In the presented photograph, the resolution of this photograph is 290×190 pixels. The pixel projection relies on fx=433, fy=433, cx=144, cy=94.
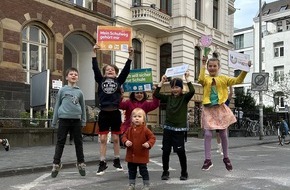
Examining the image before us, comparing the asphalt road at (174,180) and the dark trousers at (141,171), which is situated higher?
the dark trousers at (141,171)

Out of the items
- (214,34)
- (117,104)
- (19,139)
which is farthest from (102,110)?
(214,34)

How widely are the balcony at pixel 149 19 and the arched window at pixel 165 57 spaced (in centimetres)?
165

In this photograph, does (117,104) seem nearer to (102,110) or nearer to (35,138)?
(102,110)

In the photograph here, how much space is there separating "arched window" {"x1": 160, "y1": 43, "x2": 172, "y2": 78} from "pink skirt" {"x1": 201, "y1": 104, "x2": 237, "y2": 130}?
21096 mm

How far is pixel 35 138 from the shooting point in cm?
1463

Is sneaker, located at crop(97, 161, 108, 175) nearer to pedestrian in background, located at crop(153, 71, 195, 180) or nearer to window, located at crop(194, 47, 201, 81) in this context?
pedestrian in background, located at crop(153, 71, 195, 180)

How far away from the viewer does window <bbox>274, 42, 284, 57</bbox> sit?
61.8 meters

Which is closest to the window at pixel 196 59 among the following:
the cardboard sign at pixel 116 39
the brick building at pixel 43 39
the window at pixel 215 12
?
the window at pixel 215 12

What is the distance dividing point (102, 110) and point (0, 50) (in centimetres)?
1217

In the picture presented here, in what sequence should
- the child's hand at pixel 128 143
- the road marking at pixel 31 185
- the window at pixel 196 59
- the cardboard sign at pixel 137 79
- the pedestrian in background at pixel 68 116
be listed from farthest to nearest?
the window at pixel 196 59
the cardboard sign at pixel 137 79
the pedestrian in background at pixel 68 116
the road marking at pixel 31 185
the child's hand at pixel 128 143

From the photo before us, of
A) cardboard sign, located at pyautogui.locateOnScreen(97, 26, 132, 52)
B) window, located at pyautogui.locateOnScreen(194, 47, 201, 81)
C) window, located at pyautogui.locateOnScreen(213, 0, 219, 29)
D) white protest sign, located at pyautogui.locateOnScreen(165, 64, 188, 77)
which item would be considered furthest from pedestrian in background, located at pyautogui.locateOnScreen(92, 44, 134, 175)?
window, located at pyautogui.locateOnScreen(213, 0, 219, 29)

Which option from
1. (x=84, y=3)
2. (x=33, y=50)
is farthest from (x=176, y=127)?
(x=84, y=3)

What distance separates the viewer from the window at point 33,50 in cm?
2039

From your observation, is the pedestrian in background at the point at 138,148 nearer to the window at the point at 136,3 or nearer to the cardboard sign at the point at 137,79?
the cardboard sign at the point at 137,79
